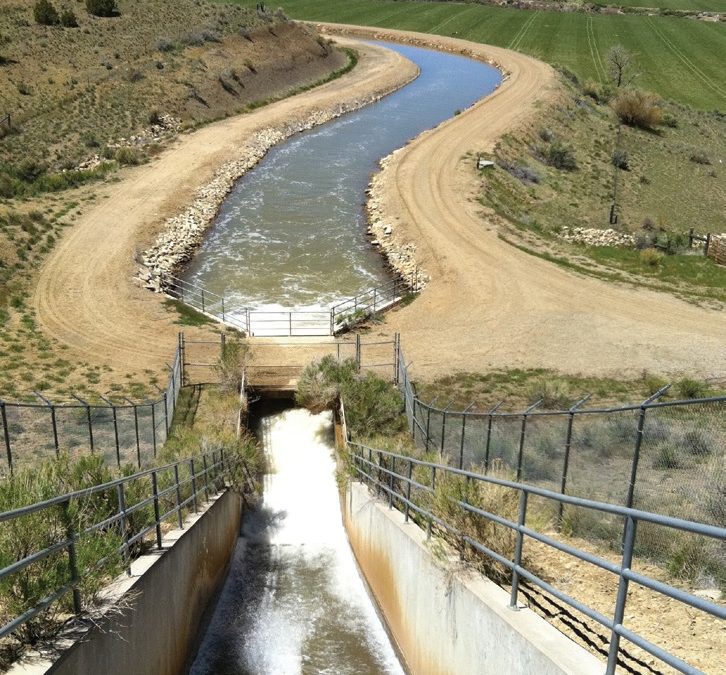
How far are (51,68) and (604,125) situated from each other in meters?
43.3

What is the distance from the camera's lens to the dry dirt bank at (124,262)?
2609 centimetres

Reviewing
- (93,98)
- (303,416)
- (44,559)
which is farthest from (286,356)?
(93,98)

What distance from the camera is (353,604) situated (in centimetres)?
1432

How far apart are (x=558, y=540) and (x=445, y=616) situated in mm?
2007

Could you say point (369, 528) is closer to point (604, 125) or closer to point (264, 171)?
point (264, 171)

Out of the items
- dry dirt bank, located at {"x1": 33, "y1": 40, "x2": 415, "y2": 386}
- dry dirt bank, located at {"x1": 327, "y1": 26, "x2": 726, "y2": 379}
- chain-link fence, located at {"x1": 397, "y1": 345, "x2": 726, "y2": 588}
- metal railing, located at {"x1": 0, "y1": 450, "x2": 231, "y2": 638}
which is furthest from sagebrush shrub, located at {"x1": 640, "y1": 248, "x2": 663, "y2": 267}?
metal railing, located at {"x1": 0, "y1": 450, "x2": 231, "y2": 638}

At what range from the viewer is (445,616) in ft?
29.6

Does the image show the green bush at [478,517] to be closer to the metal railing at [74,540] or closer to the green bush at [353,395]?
the metal railing at [74,540]

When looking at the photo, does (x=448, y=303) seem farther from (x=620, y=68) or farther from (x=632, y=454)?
(x=620, y=68)

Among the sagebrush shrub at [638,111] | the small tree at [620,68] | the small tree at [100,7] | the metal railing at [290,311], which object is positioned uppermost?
the small tree at [100,7]

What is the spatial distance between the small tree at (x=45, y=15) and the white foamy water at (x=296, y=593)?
60.3 meters

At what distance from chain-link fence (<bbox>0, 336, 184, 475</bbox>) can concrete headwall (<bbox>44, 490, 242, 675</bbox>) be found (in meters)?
2.51

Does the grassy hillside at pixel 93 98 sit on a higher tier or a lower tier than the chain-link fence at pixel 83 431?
higher

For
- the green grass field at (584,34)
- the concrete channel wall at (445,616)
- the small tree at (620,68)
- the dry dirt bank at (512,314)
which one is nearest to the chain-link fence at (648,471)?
the concrete channel wall at (445,616)
